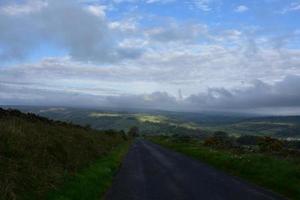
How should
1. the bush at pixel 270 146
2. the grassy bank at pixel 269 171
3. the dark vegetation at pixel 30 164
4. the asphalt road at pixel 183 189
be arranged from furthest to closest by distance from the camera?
1. the bush at pixel 270 146
2. the grassy bank at pixel 269 171
3. the asphalt road at pixel 183 189
4. the dark vegetation at pixel 30 164

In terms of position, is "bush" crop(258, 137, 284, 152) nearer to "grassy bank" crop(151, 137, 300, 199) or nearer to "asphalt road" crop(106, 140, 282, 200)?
"grassy bank" crop(151, 137, 300, 199)

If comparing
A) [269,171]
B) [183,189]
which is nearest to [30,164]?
[183,189]

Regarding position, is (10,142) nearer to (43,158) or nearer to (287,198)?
(43,158)

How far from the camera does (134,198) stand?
56.9ft

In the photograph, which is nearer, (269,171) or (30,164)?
(30,164)

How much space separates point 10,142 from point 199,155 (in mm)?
33539

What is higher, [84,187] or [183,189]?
[84,187]

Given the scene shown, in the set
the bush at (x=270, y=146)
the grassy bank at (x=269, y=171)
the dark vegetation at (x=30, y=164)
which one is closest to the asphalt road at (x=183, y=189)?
the grassy bank at (x=269, y=171)

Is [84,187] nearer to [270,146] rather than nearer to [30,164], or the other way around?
[30,164]

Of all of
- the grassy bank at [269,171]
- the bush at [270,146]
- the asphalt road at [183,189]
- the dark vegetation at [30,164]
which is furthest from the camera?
the bush at [270,146]

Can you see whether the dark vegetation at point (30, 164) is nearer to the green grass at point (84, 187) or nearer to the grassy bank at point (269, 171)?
the green grass at point (84, 187)

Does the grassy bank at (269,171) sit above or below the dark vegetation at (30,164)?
below

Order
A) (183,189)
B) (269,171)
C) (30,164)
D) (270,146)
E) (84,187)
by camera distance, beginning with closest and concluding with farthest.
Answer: (30,164) → (84,187) → (183,189) → (269,171) → (270,146)

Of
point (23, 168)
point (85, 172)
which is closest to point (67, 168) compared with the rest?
point (85, 172)
